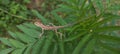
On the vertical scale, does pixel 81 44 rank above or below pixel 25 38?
below

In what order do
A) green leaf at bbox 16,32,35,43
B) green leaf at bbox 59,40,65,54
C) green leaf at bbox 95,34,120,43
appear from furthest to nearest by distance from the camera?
green leaf at bbox 16,32,35,43
green leaf at bbox 59,40,65,54
green leaf at bbox 95,34,120,43

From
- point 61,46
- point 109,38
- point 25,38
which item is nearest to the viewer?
point 109,38

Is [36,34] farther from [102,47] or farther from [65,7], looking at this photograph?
[102,47]

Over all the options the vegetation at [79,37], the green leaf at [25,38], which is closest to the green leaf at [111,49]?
the vegetation at [79,37]

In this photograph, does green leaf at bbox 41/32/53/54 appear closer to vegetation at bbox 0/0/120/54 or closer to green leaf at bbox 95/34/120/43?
vegetation at bbox 0/0/120/54

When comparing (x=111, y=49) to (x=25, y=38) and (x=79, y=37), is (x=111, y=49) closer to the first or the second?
(x=79, y=37)

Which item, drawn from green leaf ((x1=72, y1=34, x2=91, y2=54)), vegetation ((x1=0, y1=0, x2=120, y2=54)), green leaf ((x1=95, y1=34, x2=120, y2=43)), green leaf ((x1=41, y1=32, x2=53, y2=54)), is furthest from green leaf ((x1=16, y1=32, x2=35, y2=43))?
green leaf ((x1=95, y1=34, x2=120, y2=43))

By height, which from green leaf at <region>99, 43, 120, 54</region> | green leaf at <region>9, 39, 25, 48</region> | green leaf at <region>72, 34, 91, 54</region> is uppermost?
green leaf at <region>9, 39, 25, 48</region>

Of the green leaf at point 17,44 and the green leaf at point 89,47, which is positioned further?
the green leaf at point 17,44

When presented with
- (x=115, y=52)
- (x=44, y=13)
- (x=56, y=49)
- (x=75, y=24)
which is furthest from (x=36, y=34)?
(x=44, y=13)

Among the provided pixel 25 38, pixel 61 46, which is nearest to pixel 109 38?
pixel 61 46

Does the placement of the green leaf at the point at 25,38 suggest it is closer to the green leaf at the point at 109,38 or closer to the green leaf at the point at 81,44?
the green leaf at the point at 81,44
